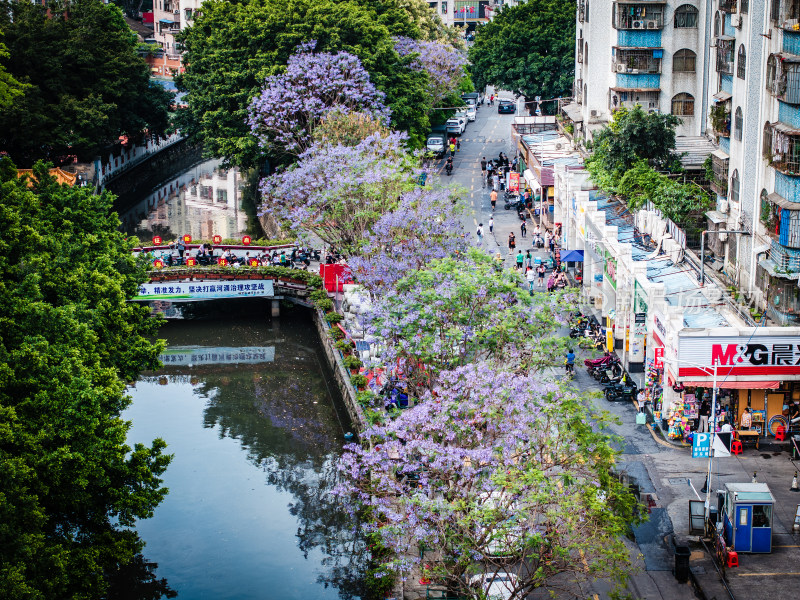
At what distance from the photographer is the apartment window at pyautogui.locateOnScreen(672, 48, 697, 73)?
74.0 meters

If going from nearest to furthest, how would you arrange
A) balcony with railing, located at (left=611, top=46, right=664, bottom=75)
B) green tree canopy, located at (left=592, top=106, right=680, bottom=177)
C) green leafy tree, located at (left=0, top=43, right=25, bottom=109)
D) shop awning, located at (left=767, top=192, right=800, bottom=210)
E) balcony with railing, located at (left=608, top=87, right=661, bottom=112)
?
1. shop awning, located at (left=767, top=192, right=800, bottom=210)
2. green tree canopy, located at (left=592, top=106, right=680, bottom=177)
3. green leafy tree, located at (left=0, top=43, right=25, bottom=109)
4. balcony with railing, located at (left=611, top=46, right=664, bottom=75)
5. balcony with railing, located at (left=608, top=87, right=661, bottom=112)

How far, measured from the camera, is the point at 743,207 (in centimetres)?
5169

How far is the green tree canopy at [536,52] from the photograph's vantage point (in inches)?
4245

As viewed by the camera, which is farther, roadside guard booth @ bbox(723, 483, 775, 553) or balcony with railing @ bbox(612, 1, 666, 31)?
balcony with railing @ bbox(612, 1, 666, 31)

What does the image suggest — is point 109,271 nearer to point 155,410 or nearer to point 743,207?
point 155,410

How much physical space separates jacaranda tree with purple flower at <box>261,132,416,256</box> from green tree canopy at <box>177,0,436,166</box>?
16.0 metres

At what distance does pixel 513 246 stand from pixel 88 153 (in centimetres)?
3891

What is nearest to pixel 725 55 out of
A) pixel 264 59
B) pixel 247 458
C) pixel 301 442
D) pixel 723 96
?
pixel 723 96

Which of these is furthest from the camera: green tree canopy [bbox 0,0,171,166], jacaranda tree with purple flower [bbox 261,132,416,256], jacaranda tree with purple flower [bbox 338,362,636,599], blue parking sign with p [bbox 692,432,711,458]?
green tree canopy [bbox 0,0,171,166]

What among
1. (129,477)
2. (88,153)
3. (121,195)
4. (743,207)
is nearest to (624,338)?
(743,207)

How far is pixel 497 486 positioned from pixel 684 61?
48581 millimetres

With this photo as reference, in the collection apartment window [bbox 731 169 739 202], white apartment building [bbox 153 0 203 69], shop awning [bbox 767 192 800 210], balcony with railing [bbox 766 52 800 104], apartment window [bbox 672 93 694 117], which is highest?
white apartment building [bbox 153 0 203 69]

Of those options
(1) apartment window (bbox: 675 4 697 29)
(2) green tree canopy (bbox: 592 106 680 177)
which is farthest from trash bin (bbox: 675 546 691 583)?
(1) apartment window (bbox: 675 4 697 29)

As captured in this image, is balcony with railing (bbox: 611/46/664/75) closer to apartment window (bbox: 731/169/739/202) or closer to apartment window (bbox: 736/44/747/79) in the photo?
apartment window (bbox: 736/44/747/79)
